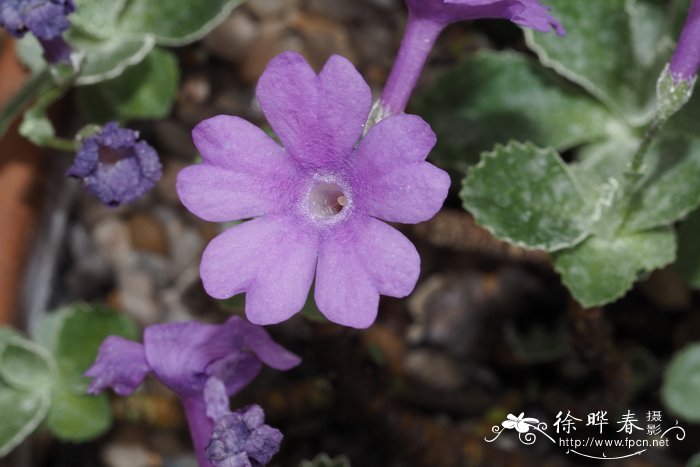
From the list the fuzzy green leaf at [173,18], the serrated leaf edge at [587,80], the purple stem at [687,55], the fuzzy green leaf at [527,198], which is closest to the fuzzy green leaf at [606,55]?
the serrated leaf edge at [587,80]

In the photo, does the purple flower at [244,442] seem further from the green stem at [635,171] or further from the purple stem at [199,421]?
the green stem at [635,171]

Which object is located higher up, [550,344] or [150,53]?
[150,53]

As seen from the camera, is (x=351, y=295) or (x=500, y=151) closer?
(x=351, y=295)

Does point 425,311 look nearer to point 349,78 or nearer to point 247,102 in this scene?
point 247,102

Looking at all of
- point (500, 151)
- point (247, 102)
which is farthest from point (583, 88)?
point (247, 102)

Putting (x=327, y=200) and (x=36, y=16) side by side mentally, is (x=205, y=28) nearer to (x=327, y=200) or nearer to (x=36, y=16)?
(x=36, y=16)

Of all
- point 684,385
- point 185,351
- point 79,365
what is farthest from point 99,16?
point 684,385

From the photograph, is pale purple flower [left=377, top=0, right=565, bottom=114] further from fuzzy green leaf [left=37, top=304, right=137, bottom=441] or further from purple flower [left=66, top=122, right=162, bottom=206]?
fuzzy green leaf [left=37, top=304, right=137, bottom=441]

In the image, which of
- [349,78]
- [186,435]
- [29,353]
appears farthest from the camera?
[186,435]
